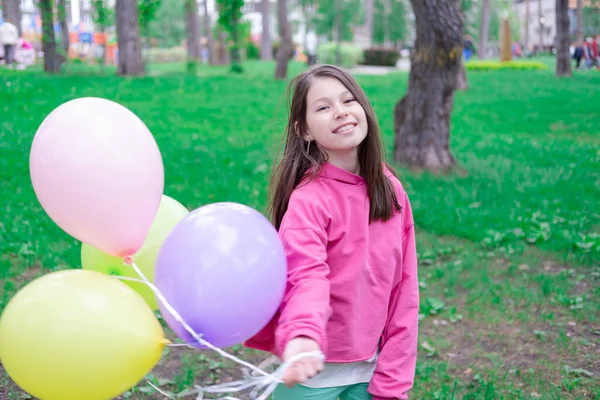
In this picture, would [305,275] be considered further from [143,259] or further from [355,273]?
[143,259]

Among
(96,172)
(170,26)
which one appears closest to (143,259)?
(96,172)

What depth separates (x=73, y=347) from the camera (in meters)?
1.54

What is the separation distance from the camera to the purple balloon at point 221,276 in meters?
1.61

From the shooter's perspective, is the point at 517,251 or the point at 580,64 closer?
the point at 517,251

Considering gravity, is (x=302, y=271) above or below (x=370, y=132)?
below

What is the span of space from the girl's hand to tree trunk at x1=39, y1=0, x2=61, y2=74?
1450 cm

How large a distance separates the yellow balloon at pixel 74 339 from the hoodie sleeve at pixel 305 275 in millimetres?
349

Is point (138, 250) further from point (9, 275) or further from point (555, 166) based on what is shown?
point (555, 166)

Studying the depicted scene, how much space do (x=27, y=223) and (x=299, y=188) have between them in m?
3.92

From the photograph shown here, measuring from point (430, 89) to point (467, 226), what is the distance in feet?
6.38

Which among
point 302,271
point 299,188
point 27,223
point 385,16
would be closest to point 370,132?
point 299,188

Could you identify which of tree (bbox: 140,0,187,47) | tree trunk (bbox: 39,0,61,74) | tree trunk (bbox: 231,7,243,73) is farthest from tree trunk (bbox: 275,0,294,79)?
tree (bbox: 140,0,187,47)

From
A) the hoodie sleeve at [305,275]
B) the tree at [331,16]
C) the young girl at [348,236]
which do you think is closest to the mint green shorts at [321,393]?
the young girl at [348,236]

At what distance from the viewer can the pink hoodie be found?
6.13 feet
